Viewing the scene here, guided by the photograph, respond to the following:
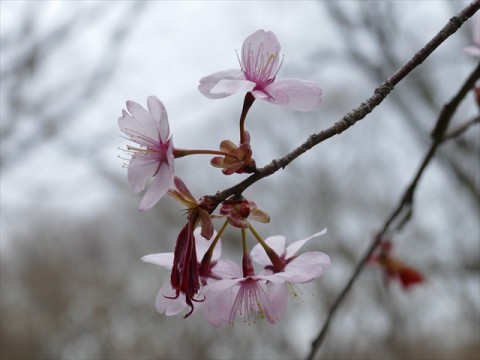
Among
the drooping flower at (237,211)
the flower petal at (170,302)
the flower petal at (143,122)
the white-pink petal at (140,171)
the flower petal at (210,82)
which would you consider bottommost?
the flower petal at (170,302)

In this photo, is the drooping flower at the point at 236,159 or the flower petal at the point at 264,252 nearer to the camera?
the drooping flower at the point at 236,159

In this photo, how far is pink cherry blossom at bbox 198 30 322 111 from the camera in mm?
577

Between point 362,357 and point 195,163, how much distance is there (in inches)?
128

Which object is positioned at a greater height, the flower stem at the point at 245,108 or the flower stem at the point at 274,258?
the flower stem at the point at 245,108

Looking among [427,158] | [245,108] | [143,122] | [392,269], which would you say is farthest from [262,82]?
[392,269]

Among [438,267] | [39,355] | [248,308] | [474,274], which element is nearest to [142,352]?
[39,355]

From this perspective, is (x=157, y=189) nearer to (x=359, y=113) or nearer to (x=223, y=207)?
(x=223, y=207)

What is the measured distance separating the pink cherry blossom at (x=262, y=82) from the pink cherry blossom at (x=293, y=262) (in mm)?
153

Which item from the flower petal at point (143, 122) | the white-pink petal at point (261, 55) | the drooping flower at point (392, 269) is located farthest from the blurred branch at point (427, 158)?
the flower petal at point (143, 122)

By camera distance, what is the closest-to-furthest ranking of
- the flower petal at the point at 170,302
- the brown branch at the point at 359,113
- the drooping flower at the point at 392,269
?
the brown branch at the point at 359,113 < the flower petal at the point at 170,302 < the drooping flower at the point at 392,269

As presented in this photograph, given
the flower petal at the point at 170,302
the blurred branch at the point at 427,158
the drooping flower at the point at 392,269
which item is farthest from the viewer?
the drooping flower at the point at 392,269

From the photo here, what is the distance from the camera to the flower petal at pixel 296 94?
0.59 metres

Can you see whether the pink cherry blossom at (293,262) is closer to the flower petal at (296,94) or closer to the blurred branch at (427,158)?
the flower petal at (296,94)

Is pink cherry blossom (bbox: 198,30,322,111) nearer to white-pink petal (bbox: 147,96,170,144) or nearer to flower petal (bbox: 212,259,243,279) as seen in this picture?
white-pink petal (bbox: 147,96,170,144)
